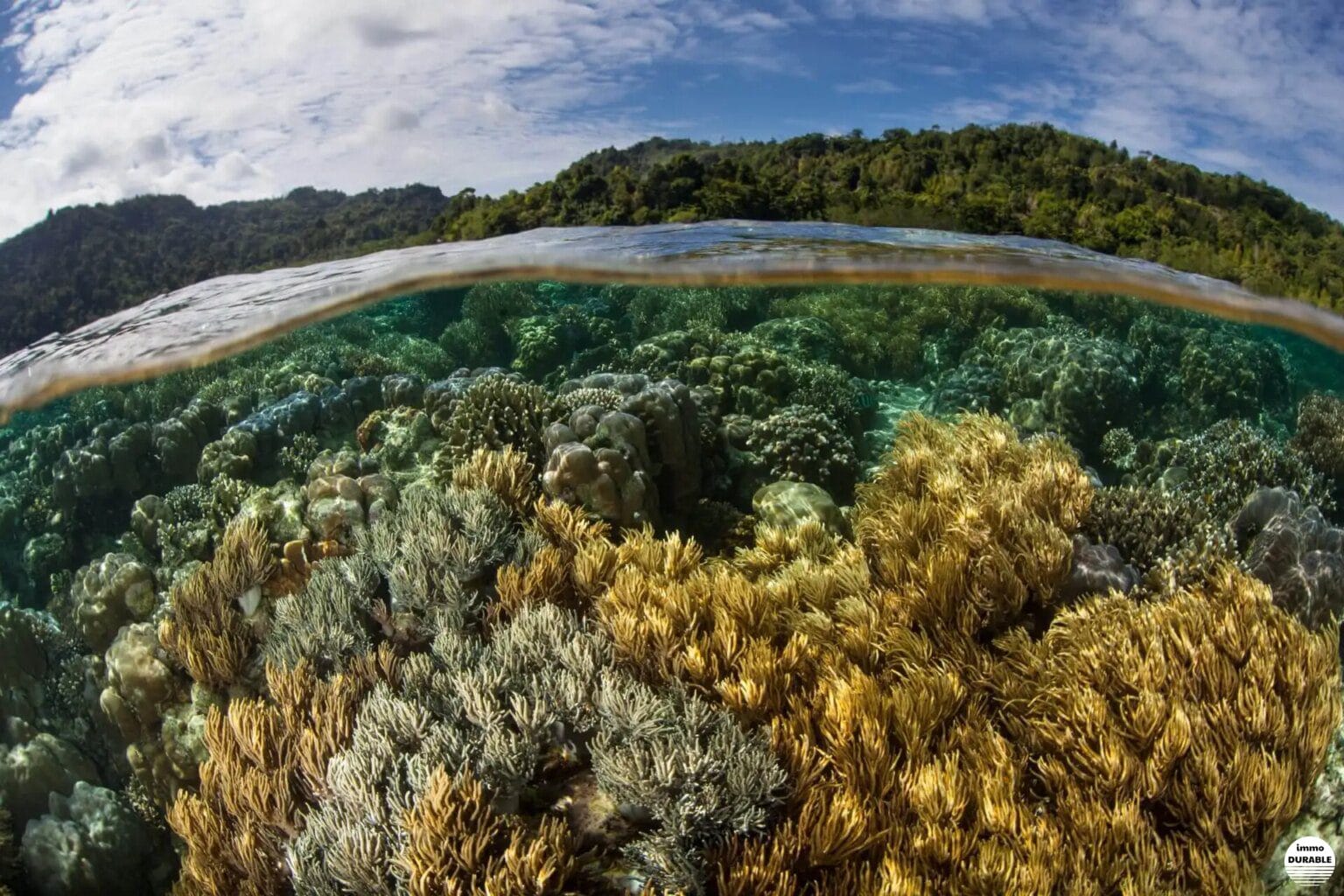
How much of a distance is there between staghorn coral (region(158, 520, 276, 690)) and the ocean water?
32 mm

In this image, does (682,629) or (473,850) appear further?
(682,629)

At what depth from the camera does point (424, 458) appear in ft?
25.8

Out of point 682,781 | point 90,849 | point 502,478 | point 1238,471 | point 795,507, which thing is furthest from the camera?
point 1238,471

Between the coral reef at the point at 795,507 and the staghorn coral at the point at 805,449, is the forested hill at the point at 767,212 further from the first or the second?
the coral reef at the point at 795,507

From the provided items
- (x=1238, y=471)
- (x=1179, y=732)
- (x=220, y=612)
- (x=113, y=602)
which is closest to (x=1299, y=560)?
(x=1238, y=471)

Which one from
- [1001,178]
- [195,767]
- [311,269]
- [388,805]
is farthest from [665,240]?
[388,805]

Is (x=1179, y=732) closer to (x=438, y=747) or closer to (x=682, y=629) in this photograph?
(x=682, y=629)

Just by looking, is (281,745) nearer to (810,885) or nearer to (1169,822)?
(810,885)

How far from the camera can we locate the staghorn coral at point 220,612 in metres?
5.40

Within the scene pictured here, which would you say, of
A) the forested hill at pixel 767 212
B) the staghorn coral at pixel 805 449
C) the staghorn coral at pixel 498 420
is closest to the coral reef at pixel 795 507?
the staghorn coral at pixel 805 449

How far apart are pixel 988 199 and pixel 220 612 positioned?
17418 millimetres

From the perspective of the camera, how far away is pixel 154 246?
13.7 m

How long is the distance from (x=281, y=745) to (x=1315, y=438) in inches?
478

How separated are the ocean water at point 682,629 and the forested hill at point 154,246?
2.94 feet
